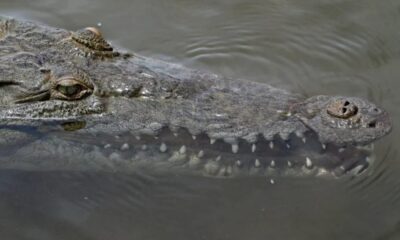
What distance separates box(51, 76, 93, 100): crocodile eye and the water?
560 mm

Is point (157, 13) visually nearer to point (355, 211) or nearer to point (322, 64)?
point (322, 64)

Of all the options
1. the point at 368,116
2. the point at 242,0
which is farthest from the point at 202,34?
the point at 368,116

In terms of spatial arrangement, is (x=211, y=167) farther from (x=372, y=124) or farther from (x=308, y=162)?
(x=372, y=124)

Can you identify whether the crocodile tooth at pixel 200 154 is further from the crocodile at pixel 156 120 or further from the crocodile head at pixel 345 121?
the crocodile head at pixel 345 121

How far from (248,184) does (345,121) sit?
765mm

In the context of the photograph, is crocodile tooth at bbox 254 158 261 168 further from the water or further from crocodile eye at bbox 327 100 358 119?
crocodile eye at bbox 327 100 358 119

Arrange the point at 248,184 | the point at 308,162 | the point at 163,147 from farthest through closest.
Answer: the point at 248,184 → the point at 163,147 → the point at 308,162

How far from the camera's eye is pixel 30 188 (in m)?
4.43

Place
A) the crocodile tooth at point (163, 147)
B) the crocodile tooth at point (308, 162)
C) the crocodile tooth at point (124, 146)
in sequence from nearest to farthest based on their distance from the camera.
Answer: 1. the crocodile tooth at point (308, 162)
2. the crocodile tooth at point (163, 147)
3. the crocodile tooth at point (124, 146)

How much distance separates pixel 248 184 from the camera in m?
4.19

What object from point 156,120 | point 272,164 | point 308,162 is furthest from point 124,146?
point 308,162

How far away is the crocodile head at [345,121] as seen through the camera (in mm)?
3881

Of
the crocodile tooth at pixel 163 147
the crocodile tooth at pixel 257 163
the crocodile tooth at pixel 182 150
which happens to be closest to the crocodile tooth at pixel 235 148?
the crocodile tooth at pixel 257 163

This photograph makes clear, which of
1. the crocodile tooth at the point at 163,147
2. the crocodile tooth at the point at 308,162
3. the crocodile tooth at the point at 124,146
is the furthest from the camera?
the crocodile tooth at the point at 124,146
